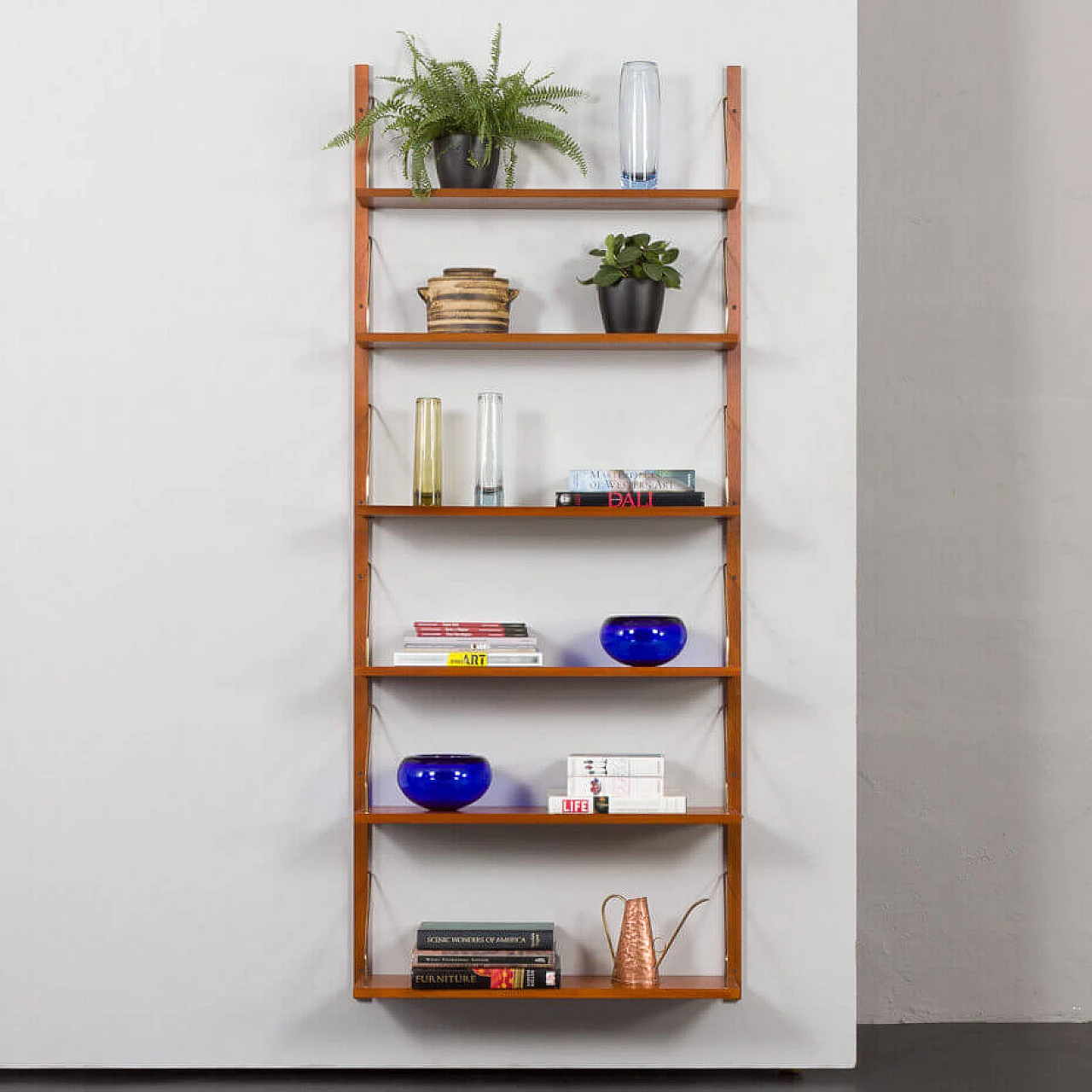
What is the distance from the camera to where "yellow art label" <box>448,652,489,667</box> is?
2.70 m

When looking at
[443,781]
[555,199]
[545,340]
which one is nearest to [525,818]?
[443,781]

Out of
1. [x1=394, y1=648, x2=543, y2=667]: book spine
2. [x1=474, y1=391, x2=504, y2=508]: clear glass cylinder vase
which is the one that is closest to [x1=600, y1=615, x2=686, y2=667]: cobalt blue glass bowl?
[x1=394, y1=648, x2=543, y2=667]: book spine

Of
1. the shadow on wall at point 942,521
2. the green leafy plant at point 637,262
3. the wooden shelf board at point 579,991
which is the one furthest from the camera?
the shadow on wall at point 942,521

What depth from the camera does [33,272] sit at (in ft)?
9.45

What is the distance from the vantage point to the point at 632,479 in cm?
273

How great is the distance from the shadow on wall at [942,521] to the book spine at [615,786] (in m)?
0.81

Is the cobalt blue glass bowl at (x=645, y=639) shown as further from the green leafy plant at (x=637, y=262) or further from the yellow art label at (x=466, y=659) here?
the green leafy plant at (x=637, y=262)

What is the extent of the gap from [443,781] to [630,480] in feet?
2.54

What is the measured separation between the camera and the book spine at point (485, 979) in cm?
265

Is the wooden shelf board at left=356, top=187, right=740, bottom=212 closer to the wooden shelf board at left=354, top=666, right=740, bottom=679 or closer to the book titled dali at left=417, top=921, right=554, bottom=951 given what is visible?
the wooden shelf board at left=354, top=666, right=740, bottom=679

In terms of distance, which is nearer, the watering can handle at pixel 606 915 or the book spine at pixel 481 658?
the book spine at pixel 481 658

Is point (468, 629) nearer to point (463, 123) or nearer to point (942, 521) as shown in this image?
point (463, 123)

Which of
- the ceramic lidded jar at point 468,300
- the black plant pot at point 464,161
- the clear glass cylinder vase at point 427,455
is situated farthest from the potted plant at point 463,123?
the clear glass cylinder vase at point 427,455

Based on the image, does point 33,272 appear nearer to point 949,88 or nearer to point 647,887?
point 647,887
